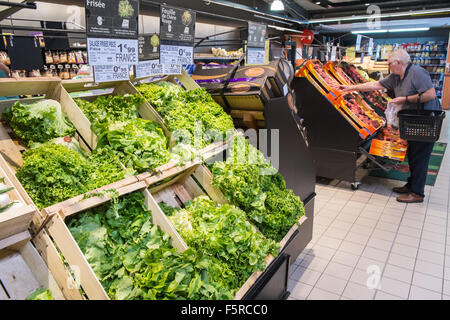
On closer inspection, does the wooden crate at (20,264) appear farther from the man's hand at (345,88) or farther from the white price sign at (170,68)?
the man's hand at (345,88)

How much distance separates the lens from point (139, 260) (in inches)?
70.6

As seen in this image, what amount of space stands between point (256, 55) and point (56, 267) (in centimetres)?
357

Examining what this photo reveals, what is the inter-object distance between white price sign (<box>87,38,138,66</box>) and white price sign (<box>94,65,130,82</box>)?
0.04 meters

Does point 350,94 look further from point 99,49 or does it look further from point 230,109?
point 99,49

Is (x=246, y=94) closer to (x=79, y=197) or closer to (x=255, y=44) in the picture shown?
(x=255, y=44)

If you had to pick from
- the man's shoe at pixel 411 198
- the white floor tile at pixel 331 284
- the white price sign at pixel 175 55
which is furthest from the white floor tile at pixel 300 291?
the man's shoe at pixel 411 198

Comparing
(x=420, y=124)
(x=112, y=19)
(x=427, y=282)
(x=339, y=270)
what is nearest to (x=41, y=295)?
(x=112, y=19)

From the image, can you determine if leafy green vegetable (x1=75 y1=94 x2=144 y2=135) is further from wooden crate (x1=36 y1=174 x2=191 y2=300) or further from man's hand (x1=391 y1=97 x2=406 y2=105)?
man's hand (x1=391 y1=97 x2=406 y2=105)

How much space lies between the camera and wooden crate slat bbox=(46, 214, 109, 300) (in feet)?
4.75

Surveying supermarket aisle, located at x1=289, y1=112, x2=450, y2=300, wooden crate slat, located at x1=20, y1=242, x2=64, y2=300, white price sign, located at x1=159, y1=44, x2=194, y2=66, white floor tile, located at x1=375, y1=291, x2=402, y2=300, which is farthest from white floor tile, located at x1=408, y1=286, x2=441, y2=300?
white price sign, located at x1=159, y1=44, x2=194, y2=66

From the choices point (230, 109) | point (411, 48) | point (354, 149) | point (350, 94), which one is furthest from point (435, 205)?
point (411, 48)
